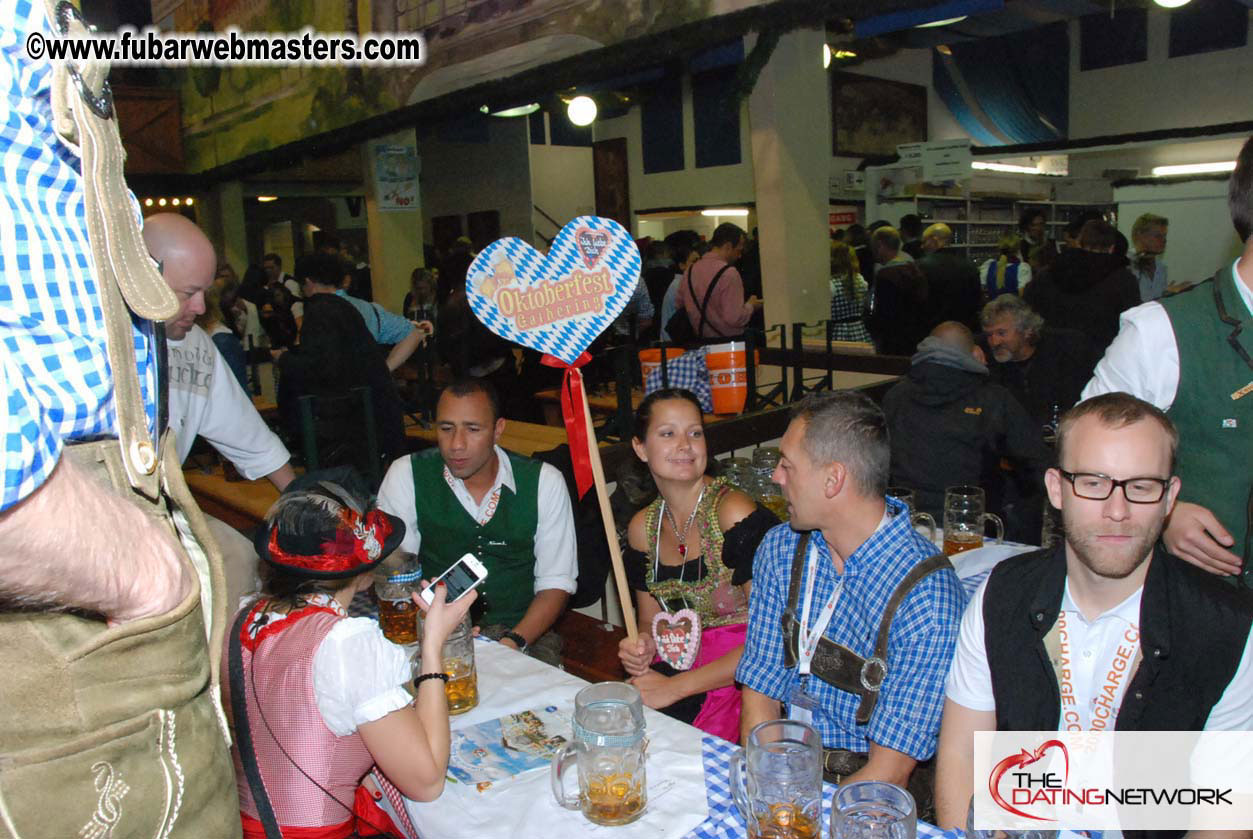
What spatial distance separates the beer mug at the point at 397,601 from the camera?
232 centimetres

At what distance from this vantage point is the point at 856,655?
1.92 meters

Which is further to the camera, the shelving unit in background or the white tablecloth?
the shelving unit in background

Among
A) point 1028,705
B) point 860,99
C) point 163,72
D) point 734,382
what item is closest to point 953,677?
point 1028,705

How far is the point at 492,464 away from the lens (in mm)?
2990

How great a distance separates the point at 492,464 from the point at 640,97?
603cm

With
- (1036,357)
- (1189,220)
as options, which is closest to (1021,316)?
(1036,357)

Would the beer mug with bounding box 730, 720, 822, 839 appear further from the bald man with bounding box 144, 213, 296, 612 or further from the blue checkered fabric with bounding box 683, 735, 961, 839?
the bald man with bounding box 144, 213, 296, 612

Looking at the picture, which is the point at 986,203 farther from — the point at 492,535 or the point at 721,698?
the point at 721,698

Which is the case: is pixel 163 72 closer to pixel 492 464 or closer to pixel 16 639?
pixel 492 464

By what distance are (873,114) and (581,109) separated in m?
6.62

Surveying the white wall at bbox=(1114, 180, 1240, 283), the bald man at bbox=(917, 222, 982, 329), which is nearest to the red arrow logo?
the bald man at bbox=(917, 222, 982, 329)

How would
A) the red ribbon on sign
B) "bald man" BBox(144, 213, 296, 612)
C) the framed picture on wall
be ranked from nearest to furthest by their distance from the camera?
the red ribbon on sign, "bald man" BBox(144, 213, 296, 612), the framed picture on wall

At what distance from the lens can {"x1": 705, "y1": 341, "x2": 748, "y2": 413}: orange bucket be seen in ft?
16.1

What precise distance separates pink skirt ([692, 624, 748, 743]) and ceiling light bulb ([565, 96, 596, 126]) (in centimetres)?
643
